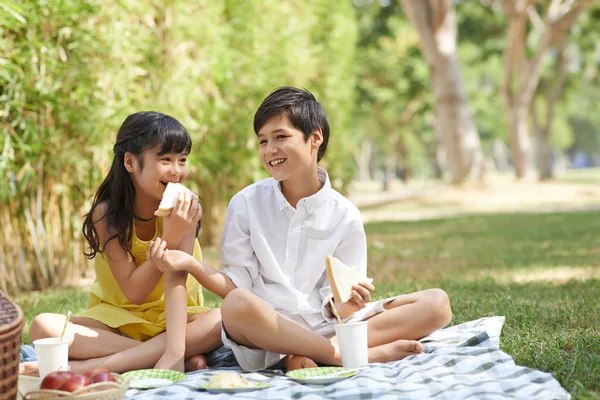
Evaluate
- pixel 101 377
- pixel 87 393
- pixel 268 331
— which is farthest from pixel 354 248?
pixel 87 393

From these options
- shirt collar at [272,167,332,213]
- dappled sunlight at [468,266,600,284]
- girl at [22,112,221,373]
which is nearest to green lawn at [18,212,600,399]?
dappled sunlight at [468,266,600,284]

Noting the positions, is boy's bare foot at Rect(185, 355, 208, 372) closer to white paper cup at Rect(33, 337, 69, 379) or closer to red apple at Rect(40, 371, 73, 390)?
white paper cup at Rect(33, 337, 69, 379)

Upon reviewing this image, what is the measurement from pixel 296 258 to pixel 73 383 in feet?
4.13

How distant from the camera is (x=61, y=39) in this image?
566cm

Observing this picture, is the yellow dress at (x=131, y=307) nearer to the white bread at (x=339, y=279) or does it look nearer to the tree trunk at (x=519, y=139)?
the white bread at (x=339, y=279)

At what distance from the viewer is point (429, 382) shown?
8.53 feet

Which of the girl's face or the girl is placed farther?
the girl's face

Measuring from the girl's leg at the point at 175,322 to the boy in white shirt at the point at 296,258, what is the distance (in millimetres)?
A: 77

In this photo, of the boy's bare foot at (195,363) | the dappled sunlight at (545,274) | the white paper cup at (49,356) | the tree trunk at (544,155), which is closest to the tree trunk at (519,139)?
the tree trunk at (544,155)

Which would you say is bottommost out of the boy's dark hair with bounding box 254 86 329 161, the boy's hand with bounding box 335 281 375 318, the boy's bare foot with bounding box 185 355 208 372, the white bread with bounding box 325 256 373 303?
the boy's bare foot with bounding box 185 355 208 372

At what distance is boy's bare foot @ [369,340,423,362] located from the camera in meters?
3.03

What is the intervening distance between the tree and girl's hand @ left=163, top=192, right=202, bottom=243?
48.1 feet

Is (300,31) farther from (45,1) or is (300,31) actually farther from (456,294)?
(456,294)

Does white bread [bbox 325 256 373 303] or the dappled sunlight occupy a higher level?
white bread [bbox 325 256 373 303]
